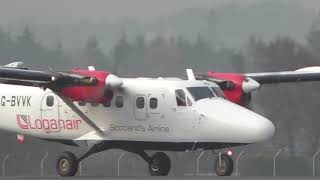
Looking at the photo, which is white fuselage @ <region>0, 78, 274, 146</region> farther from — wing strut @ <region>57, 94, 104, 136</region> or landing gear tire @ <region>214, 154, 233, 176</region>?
landing gear tire @ <region>214, 154, 233, 176</region>

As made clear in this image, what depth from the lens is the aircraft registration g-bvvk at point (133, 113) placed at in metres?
27.4

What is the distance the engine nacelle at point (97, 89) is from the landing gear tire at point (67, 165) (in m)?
1.71

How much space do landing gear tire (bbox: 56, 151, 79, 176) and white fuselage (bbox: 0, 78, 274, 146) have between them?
75cm

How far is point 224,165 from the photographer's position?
27500 millimetres

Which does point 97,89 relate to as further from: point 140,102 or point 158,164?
point 158,164

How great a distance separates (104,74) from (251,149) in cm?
2567

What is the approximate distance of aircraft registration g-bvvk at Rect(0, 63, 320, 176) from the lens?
27.4 m

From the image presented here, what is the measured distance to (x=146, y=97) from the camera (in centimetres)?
2838

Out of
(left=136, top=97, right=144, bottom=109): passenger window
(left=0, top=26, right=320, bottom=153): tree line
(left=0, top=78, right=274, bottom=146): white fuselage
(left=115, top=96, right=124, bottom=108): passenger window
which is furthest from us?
(left=0, top=26, right=320, bottom=153): tree line

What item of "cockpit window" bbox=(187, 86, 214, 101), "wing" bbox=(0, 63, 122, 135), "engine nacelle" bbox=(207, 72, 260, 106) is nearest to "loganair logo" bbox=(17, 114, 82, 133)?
"wing" bbox=(0, 63, 122, 135)

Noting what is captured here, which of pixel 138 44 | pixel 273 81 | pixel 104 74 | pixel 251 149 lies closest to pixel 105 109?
pixel 104 74

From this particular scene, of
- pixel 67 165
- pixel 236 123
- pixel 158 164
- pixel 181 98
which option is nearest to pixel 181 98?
pixel 181 98

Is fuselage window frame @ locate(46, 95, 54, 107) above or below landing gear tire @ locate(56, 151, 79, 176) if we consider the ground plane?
above

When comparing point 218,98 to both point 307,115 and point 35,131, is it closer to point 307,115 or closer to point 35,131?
point 35,131
